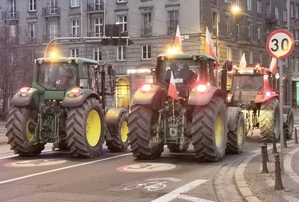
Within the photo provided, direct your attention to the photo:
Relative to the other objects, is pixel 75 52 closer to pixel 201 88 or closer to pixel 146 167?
pixel 201 88

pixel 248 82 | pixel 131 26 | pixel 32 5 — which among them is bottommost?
pixel 248 82

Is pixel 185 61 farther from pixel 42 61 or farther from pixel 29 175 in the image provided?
pixel 29 175

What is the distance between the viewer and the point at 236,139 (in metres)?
16.9

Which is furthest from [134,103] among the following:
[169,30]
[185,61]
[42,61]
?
[169,30]

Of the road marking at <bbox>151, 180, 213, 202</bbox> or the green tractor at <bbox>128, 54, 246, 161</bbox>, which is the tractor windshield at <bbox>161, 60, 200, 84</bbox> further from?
the road marking at <bbox>151, 180, 213, 202</bbox>

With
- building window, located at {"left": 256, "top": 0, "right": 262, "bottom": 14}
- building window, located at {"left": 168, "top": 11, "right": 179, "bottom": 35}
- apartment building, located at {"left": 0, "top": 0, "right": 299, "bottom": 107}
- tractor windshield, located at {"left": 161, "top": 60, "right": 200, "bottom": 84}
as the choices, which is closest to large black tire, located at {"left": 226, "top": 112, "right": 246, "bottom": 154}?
tractor windshield, located at {"left": 161, "top": 60, "right": 200, "bottom": 84}

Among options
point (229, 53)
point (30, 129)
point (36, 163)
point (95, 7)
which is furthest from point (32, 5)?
point (36, 163)

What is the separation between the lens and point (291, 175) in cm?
1155

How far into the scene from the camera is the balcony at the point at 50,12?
6131 cm

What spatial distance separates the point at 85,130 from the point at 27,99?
1945 mm

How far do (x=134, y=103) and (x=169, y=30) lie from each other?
4105 centimetres

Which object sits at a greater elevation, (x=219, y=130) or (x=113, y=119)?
(x=113, y=119)

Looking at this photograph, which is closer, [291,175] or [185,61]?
[291,175]

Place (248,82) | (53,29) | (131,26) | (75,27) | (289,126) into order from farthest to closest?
1. (53,29)
2. (75,27)
3. (131,26)
4. (289,126)
5. (248,82)
